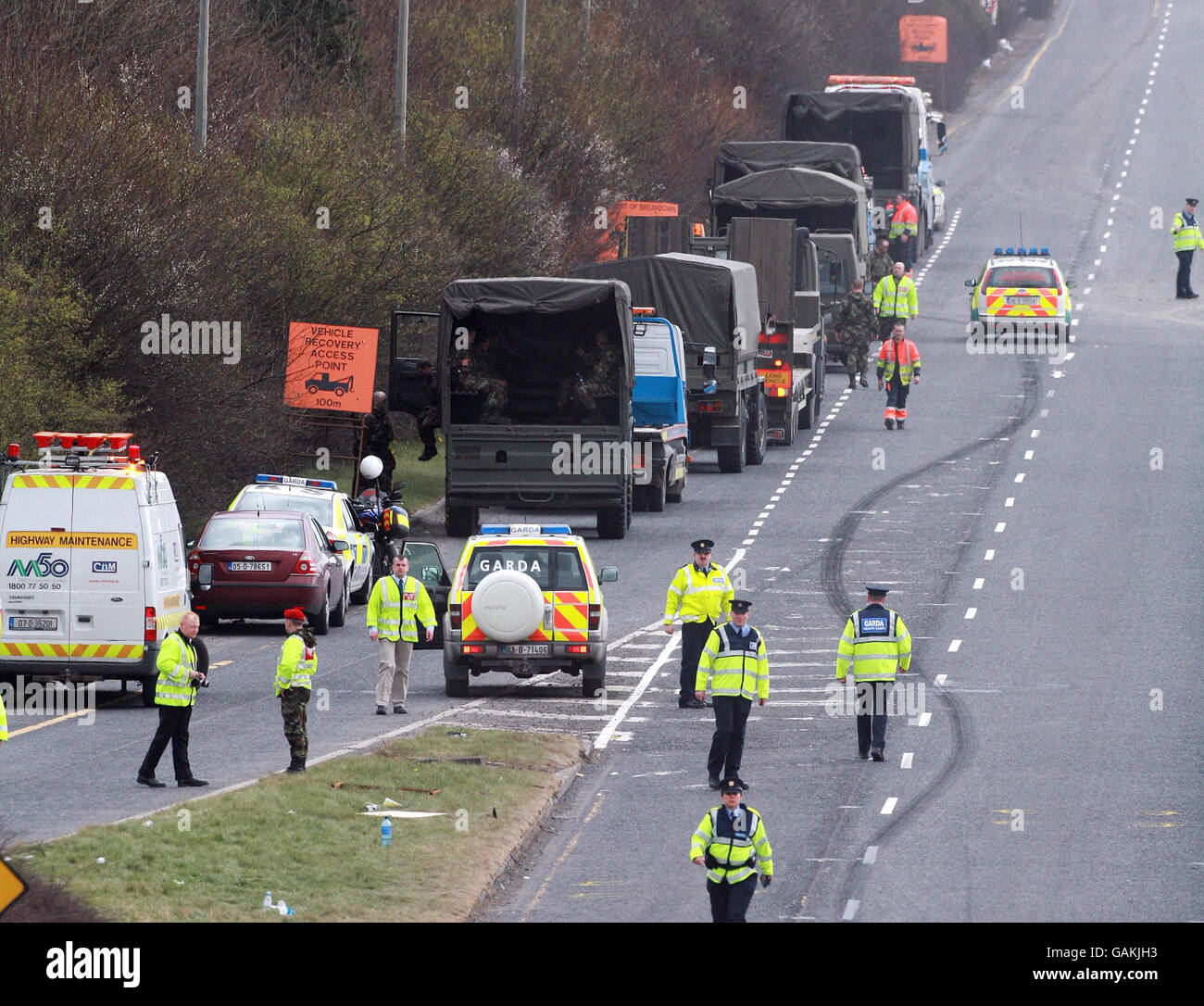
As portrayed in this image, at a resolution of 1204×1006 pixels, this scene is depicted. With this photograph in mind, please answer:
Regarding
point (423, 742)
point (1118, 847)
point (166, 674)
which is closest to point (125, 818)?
point (166, 674)

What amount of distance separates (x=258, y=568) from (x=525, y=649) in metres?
5.32

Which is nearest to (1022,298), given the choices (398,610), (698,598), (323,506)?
(323,506)

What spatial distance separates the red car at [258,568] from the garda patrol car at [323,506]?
1.49 m

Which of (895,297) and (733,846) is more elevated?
(895,297)

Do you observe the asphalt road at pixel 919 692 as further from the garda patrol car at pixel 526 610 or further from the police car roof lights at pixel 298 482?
the police car roof lights at pixel 298 482

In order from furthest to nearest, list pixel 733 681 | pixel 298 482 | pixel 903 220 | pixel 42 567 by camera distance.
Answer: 1. pixel 903 220
2. pixel 298 482
3. pixel 42 567
4. pixel 733 681

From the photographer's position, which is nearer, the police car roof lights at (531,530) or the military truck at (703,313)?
the police car roof lights at (531,530)

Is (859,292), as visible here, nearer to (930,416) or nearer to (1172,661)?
(930,416)

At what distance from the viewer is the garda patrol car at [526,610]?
2264cm

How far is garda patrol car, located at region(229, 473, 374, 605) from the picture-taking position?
29703 mm

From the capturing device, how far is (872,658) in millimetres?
20328

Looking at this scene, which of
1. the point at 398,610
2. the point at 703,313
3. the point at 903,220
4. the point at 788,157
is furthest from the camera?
the point at 903,220

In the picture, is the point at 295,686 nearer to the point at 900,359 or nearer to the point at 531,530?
the point at 531,530

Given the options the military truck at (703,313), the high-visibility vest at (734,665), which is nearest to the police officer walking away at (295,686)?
the high-visibility vest at (734,665)
